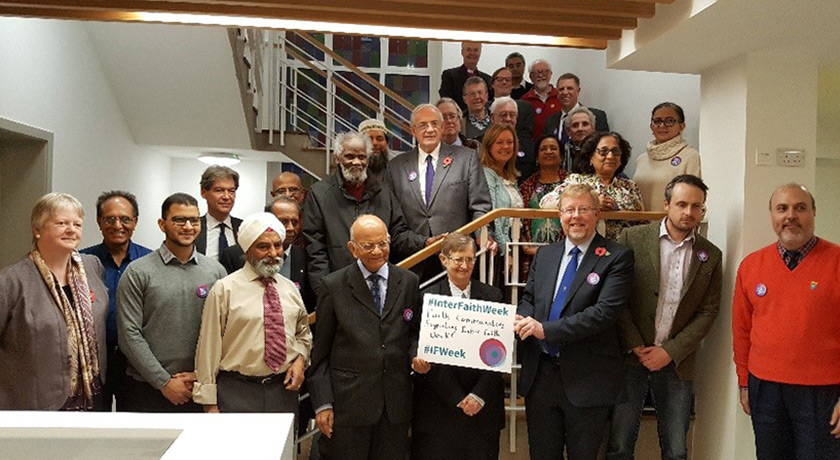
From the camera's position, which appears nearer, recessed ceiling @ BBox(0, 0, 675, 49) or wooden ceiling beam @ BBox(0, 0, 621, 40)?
recessed ceiling @ BBox(0, 0, 675, 49)

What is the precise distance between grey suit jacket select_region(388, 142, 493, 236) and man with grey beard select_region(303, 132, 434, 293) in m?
0.15

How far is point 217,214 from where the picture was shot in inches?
152

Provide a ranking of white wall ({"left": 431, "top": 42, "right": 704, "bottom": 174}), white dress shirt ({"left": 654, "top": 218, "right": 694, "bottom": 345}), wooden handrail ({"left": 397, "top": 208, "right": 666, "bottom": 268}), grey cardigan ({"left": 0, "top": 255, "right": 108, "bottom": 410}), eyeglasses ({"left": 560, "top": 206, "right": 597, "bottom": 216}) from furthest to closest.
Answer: white wall ({"left": 431, "top": 42, "right": 704, "bottom": 174})
wooden handrail ({"left": 397, "top": 208, "right": 666, "bottom": 268})
white dress shirt ({"left": 654, "top": 218, "right": 694, "bottom": 345})
eyeglasses ({"left": 560, "top": 206, "right": 597, "bottom": 216})
grey cardigan ({"left": 0, "top": 255, "right": 108, "bottom": 410})

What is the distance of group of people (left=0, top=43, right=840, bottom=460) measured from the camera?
3039 mm

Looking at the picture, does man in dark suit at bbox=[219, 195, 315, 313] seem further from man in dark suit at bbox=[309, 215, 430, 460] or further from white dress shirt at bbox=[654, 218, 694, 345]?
white dress shirt at bbox=[654, 218, 694, 345]

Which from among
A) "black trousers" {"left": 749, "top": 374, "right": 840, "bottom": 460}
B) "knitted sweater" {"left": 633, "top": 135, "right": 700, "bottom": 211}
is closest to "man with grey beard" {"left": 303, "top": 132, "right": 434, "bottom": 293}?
"knitted sweater" {"left": 633, "top": 135, "right": 700, "bottom": 211}

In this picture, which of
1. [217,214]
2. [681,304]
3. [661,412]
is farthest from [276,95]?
[661,412]

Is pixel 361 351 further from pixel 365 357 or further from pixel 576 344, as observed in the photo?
pixel 576 344

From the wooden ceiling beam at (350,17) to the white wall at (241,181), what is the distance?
15.5 ft

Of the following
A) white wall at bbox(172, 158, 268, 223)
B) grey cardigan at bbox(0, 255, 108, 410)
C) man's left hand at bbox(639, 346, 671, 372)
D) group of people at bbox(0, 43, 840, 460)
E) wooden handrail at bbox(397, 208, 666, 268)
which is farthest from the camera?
white wall at bbox(172, 158, 268, 223)

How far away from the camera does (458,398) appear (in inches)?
125

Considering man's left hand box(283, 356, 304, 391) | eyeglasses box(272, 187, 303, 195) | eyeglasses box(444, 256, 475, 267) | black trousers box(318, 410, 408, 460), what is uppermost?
eyeglasses box(272, 187, 303, 195)

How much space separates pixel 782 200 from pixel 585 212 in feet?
2.73

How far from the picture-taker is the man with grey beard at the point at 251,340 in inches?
120
